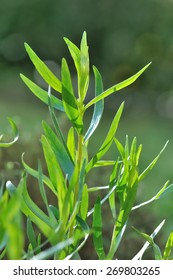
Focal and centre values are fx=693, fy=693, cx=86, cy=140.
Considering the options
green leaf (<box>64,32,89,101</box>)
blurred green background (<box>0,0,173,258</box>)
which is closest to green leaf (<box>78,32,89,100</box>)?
green leaf (<box>64,32,89,101</box>)

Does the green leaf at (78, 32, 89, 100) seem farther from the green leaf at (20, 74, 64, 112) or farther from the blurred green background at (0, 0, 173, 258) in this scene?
the blurred green background at (0, 0, 173, 258)

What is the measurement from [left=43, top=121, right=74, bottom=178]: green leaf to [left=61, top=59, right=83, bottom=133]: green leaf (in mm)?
25

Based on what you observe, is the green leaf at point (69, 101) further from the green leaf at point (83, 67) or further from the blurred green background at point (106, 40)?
the blurred green background at point (106, 40)

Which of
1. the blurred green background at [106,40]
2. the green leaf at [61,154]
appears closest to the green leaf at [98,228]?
the green leaf at [61,154]

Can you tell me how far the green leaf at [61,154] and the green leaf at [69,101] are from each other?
0.02 m

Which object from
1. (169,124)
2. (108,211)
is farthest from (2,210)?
(169,124)

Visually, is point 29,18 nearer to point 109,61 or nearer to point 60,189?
point 109,61

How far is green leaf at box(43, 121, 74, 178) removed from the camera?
63 centimetres

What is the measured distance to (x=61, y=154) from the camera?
630 millimetres

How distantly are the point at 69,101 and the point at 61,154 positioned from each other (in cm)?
5

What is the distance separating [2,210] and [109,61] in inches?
296

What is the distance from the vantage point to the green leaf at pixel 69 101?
2.02 ft

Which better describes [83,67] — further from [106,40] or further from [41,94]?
[106,40]

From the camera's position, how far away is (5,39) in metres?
8.17
